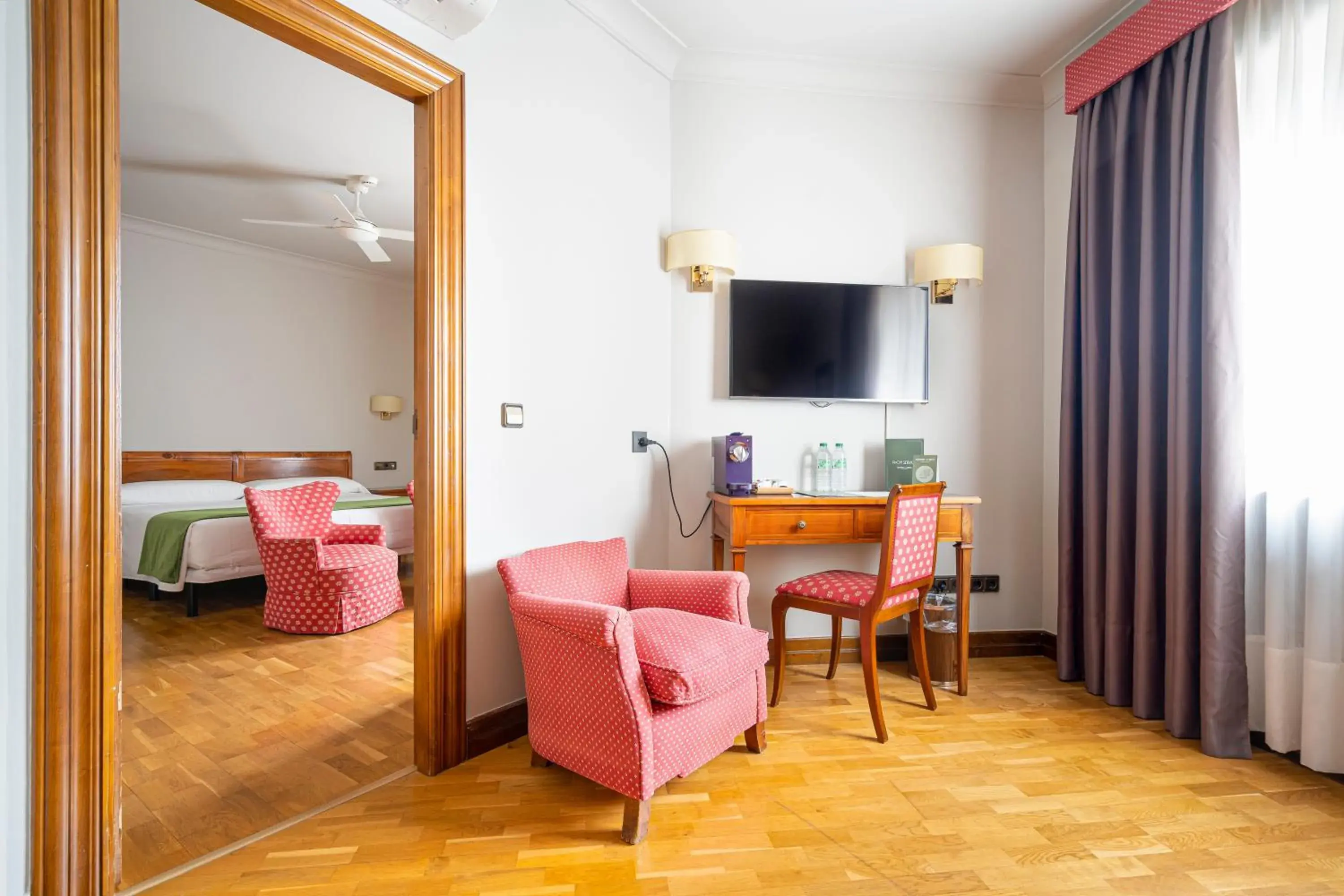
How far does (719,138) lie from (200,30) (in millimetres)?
2132

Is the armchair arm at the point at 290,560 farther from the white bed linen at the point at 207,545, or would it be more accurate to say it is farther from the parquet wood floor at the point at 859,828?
the parquet wood floor at the point at 859,828

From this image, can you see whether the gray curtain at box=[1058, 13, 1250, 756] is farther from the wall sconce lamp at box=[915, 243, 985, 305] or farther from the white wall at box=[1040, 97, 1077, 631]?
the wall sconce lamp at box=[915, 243, 985, 305]

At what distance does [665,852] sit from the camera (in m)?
1.61

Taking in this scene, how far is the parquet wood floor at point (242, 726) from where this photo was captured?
1757 mm

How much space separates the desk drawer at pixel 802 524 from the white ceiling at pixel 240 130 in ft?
7.79

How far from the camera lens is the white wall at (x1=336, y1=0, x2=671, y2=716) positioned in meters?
2.14

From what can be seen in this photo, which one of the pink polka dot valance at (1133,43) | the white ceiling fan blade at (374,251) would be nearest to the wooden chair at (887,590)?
the pink polka dot valance at (1133,43)

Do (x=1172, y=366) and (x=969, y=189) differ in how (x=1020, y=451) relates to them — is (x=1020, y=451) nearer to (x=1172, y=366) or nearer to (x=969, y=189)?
(x=1172, y=366)

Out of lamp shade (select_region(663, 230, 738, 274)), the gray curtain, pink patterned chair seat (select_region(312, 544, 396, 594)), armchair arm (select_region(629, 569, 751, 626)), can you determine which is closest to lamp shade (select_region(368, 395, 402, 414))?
pink patterned chair seat (select_region(312, 544, 396, 594))

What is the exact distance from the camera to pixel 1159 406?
240 centimetres

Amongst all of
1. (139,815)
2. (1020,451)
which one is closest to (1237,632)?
(1020,451)

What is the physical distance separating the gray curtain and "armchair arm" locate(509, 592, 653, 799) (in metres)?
1.88

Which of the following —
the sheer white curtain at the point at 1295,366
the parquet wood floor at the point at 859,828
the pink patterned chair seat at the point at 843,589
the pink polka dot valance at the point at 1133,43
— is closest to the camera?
the parquet wood floor at the point at 859,828

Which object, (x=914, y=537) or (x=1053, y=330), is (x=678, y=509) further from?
(x=1053, y=330)
